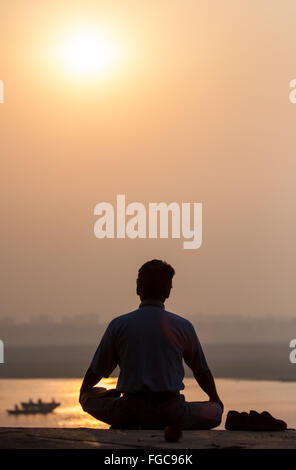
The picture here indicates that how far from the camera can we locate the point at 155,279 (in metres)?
4.39

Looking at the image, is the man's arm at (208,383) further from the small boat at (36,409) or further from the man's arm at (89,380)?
the small boat at (36,409)

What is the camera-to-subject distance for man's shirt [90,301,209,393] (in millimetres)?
4340

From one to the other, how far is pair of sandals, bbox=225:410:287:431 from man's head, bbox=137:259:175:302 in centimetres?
74

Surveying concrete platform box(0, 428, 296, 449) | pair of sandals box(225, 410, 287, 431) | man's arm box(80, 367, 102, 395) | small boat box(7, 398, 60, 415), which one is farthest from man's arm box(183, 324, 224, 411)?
small boat box(7, 398, 60, 415)

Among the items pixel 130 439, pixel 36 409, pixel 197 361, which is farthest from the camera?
pixel 36 409

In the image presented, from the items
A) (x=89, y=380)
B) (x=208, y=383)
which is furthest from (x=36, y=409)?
(x=208, y=383)

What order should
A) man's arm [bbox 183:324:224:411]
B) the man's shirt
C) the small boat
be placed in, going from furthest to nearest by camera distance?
the small boat
man's arm [bbox 183:324:224:411]
the man's shirt

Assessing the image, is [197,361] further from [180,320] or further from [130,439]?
[130,439]

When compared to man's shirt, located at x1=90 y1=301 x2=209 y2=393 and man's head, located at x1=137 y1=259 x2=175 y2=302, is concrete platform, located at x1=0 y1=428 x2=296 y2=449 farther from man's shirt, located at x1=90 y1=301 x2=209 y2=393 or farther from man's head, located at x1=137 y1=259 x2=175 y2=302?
man's head, located at x1=137 y1=259 x2=175 y2=302

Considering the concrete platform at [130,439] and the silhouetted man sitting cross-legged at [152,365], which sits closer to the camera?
the concrete platform at [130,439]

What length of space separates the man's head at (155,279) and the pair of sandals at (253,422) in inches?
29.2

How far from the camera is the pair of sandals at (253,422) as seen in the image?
4344 millimetres

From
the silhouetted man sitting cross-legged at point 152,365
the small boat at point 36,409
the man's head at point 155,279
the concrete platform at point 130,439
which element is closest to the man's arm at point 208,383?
the silhouetted man sitting cross-legged at point 152,365

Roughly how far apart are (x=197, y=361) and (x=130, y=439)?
2.54ft
